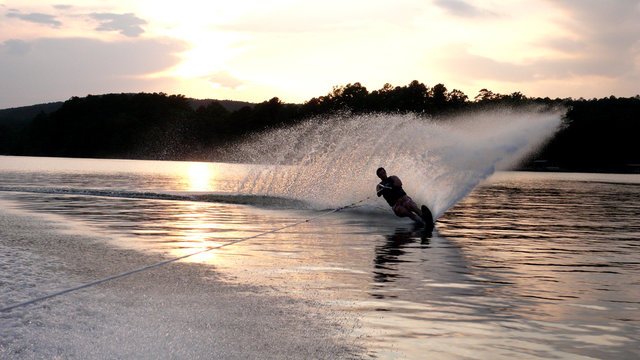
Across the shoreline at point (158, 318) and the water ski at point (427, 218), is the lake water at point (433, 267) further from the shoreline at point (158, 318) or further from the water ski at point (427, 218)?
the water ski at point (427, 218)

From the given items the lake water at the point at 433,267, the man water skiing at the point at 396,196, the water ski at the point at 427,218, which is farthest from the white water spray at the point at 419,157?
the water ski at the point at 427,218

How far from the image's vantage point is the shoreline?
820 cm

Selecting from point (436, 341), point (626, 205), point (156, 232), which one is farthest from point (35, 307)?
point (626, 205)

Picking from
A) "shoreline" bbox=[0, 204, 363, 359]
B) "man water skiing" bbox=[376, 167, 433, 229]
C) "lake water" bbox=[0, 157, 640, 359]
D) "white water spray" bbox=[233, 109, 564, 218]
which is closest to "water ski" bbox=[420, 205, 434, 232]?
"man water skiing" bbox=[376, 167, 433, 229]

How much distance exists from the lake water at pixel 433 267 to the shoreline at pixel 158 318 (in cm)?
34

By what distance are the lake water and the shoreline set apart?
1.10 feet

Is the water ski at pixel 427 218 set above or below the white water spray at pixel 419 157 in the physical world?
below

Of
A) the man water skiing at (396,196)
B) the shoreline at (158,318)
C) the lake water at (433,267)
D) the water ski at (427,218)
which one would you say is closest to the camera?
the shoreline at (158,318)

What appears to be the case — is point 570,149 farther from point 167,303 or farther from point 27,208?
point 167,303

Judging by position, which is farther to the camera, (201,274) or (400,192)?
(400,192)

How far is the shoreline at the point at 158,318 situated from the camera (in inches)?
323

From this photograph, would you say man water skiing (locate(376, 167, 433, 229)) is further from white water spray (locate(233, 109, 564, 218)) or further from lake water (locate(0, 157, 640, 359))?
white water spray (locate(233, 109, 564, 218))

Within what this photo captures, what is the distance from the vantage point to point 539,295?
11.6 m

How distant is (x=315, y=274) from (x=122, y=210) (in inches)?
659
